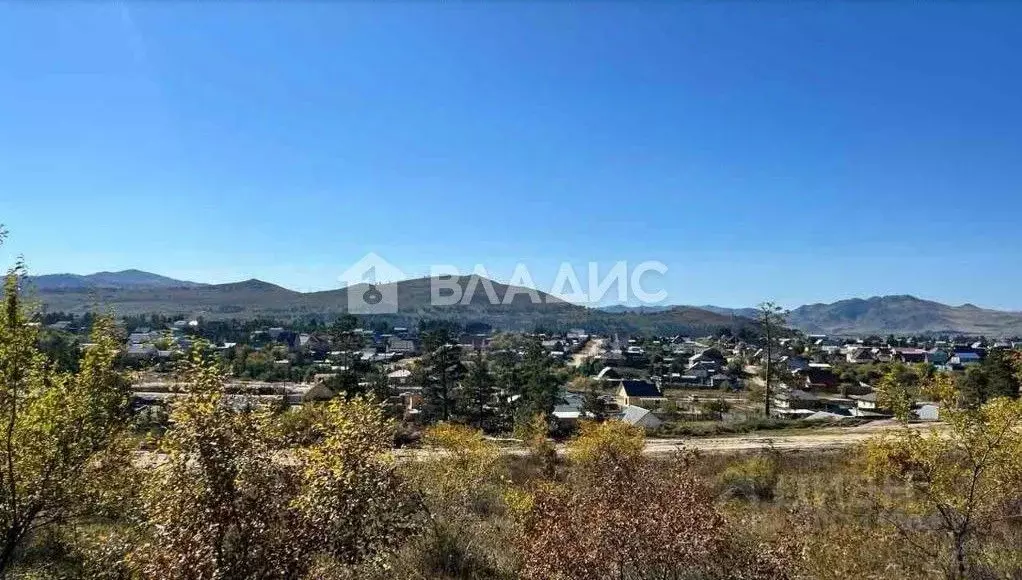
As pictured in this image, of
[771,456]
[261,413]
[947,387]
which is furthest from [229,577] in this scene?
[771,456]

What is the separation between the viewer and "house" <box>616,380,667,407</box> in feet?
180

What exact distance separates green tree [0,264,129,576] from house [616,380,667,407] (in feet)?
160

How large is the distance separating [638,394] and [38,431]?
5292 cm

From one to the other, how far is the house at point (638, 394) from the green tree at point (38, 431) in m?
48.7

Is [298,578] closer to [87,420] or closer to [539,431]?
[87,420]

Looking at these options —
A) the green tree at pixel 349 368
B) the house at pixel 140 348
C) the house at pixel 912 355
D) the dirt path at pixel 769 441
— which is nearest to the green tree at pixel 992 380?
the dirt path at pixel 769 441

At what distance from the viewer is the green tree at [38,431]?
798cm

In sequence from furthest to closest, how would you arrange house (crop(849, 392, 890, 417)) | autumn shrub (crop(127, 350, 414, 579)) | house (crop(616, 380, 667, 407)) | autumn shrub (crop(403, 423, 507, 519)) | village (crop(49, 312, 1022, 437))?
house (crop(616, 380, 667, 407)) < house (crop(849, 392, 890, 417)) < village (crop(49, 312, 1022, 437)) < autumn shrub (crop(403, 423, 507, 519)) < autumn shrub (crop(127, 350, 414, 579))

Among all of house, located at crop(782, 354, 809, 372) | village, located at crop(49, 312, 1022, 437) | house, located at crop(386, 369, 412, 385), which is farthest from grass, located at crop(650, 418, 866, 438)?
house, located at crop(782, 354, 809, 372)

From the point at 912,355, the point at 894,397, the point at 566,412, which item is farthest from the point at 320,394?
the point at 912,355

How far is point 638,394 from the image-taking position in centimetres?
5700

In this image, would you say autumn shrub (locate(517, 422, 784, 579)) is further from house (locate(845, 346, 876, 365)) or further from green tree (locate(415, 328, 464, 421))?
house (locate(845, 346, 876, 365))

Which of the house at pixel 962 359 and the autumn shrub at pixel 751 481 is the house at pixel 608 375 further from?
the autumn shrub at pixel 751 481

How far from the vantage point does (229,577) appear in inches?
209
